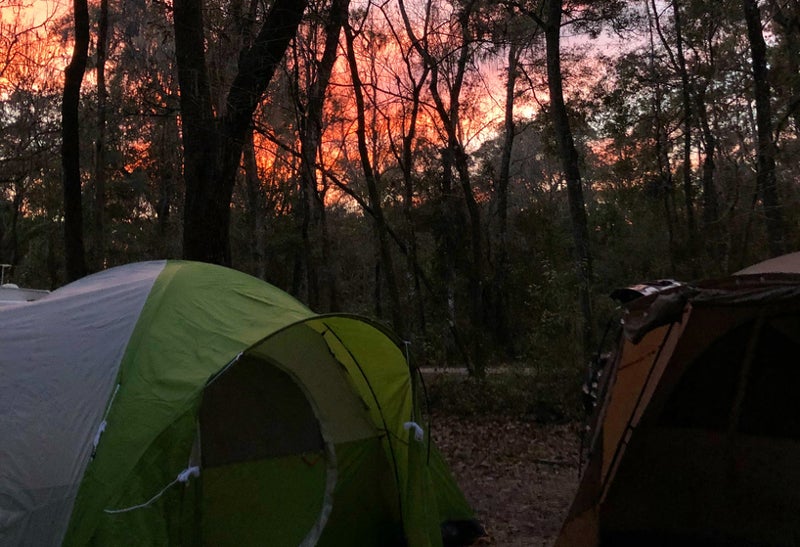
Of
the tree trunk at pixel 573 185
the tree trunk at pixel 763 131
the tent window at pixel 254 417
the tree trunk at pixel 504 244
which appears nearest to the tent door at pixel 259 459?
the tent window at pixel 254 417

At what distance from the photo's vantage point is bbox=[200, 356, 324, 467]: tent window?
5094 mm

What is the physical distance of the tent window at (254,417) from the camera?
5.09 metres

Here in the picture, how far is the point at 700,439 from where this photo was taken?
17.9 feet

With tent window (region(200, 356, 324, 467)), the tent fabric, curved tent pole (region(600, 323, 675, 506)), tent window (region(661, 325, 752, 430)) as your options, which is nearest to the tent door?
tent window (region(200, 356, 324, 467))

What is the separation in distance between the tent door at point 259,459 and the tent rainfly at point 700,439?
188cm

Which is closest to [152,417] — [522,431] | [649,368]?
[649,368]

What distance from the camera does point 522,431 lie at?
35.1 ft

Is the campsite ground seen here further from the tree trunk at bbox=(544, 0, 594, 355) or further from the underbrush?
the tree trunk at bbox=(544, 0, 594, 355)

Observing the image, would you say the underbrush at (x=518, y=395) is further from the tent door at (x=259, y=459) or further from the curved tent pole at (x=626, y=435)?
the curved tent pole at (x=626, y=435)

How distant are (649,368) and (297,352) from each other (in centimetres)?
258

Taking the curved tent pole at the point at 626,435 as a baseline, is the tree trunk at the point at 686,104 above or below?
above

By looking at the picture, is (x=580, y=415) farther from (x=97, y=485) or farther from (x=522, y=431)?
(x=97, y=485)

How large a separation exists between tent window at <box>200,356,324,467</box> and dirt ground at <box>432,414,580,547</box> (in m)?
1.76

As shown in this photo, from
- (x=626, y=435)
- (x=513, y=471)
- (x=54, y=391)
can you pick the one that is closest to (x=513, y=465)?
(x=513, y=471)
